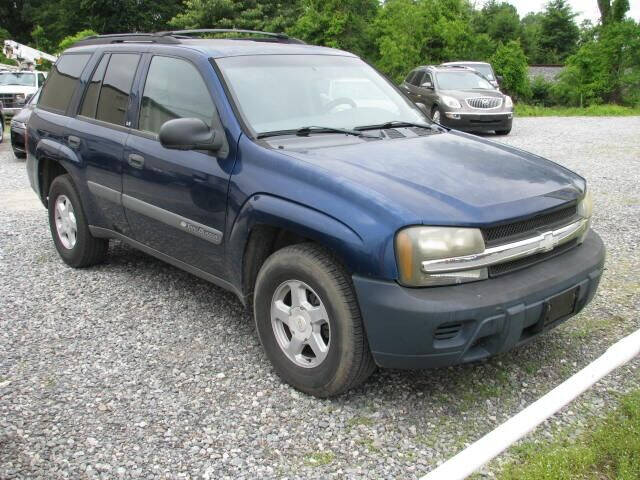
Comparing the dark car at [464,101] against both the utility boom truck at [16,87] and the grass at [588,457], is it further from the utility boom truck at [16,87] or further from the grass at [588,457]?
the grass at [588,457]

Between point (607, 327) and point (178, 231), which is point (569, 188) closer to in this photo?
point (607, 327)

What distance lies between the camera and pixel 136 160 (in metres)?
4.37

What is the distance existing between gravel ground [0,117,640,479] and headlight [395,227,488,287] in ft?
2.47

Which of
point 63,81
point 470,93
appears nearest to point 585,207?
point 63,81

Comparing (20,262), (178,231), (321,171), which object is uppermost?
(321,171)

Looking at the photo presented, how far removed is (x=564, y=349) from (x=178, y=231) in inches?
95.6

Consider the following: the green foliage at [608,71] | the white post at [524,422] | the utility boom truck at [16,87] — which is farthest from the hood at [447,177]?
the green foliage at [608,71]

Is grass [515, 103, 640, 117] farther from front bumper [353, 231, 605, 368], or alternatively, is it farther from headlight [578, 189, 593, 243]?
front bumper [353, 231, 605, 368]

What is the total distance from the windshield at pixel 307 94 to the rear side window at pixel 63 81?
1.84 metres

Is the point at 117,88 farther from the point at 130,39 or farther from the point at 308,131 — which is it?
the point at 308,131

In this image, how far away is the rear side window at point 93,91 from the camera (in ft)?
16.4

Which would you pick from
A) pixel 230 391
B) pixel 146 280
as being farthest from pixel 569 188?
pixel 146 280

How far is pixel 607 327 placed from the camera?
421 cm

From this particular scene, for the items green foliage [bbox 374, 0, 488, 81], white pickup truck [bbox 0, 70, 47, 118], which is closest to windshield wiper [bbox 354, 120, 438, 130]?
white pickup truck [bbox 0, 70, 47, 118]
